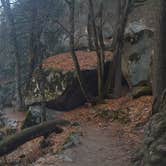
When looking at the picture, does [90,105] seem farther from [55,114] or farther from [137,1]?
[137,1]

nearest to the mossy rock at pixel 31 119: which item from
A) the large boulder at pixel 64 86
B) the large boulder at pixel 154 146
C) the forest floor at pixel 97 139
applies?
the forest floor at pixel 97 139

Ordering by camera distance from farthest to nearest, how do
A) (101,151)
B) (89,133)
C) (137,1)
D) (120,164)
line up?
(137,1)
(89,133)
(101,151)
(120,164)

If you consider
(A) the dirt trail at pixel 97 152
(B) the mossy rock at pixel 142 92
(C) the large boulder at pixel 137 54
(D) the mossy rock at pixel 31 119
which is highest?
(C) the large boulder at pixel 137 54

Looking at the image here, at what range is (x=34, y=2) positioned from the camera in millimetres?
16719

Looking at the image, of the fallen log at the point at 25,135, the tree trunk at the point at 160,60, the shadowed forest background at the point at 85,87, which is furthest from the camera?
the tree trunk at the point at 160,60

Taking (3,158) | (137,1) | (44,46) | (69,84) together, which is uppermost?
(137,1)

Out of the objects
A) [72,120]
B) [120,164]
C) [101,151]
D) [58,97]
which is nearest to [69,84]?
[58,97]

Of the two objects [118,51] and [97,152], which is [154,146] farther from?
[118,51]

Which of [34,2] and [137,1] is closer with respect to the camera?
[137,1]

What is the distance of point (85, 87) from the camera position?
49.5 feet

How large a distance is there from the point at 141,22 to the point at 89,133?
753 centimetres

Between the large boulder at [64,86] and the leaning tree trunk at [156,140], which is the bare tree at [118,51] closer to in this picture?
the large boulder at [64,86]

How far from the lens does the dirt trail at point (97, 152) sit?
28.2ft

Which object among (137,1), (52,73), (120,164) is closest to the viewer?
(120,164)
